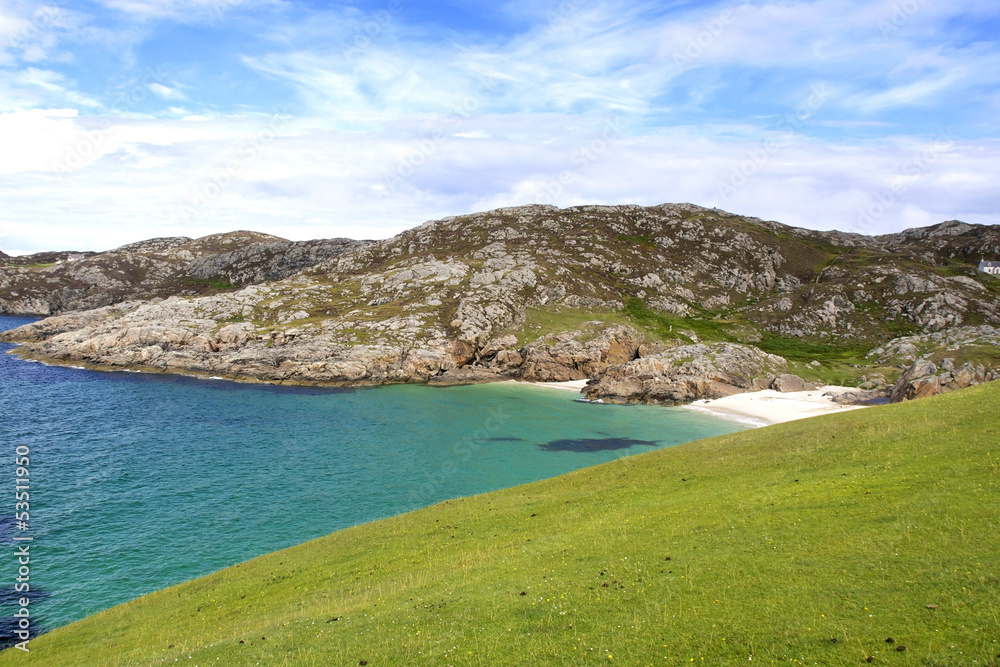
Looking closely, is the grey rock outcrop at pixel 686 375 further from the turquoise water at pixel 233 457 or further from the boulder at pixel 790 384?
the turquoise water at pixel 233 457

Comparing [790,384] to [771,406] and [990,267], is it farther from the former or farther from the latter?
[990,267]

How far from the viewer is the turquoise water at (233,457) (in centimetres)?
3794

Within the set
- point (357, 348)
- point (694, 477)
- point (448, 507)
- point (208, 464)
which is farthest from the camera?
point (357, 348)

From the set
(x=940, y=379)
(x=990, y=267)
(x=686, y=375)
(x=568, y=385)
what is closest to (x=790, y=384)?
(x=686, y=375)

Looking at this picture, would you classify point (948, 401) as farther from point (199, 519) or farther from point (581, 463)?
point (199, 519)

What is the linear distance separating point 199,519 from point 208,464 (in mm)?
16863

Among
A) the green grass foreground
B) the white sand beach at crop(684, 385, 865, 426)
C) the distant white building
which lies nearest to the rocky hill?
the distant white building

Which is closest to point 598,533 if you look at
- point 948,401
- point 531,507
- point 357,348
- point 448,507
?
point 531,507

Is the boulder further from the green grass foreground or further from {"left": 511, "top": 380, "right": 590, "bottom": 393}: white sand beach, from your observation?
the green grass foreground

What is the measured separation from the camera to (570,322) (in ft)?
454

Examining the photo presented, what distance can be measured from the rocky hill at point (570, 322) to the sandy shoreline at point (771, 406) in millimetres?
4919

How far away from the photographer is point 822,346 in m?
134

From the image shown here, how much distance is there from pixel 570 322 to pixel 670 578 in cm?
12011

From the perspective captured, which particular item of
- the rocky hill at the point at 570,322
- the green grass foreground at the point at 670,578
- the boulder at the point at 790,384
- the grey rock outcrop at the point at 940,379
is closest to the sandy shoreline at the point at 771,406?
the boulder at the point at 790,384
